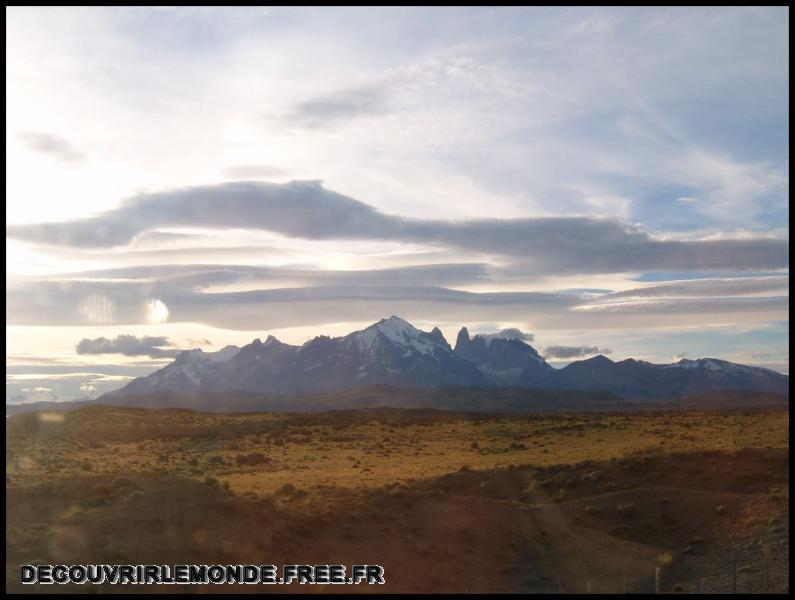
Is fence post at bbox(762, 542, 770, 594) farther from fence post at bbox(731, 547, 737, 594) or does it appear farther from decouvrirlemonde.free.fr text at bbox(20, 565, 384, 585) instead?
decouvrirlemonde.free.fr text at bbox(20, 565, 384, 585)

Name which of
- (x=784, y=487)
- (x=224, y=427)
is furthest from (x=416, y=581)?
(x=224, y=427)

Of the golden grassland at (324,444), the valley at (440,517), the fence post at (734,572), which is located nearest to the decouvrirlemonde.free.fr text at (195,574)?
the valley at (440,517)

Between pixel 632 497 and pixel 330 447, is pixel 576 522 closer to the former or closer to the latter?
pixel 632 497

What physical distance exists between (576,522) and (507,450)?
2623 cm

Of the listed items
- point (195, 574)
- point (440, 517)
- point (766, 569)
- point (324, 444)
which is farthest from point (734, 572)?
point (324, 444)

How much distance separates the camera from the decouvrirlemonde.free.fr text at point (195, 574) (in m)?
20.5

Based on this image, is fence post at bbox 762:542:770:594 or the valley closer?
fence post at bbox 762:542:770:594

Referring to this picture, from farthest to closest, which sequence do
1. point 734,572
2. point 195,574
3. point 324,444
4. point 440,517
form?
point 324,444, point 440,517, point 734,572, point 195,574

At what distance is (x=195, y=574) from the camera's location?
70.9 feet

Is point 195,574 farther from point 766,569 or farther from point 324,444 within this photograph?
point 324,444

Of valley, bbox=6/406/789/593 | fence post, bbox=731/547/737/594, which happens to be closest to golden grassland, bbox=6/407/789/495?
valley, bbox=6/406/789/593

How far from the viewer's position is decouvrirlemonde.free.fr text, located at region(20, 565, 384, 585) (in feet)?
67.2

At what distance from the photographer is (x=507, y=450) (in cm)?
5741

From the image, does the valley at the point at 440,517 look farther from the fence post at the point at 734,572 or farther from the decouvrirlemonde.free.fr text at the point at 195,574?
the decouvrirlemonde.free.fr text at the point at 195,574
